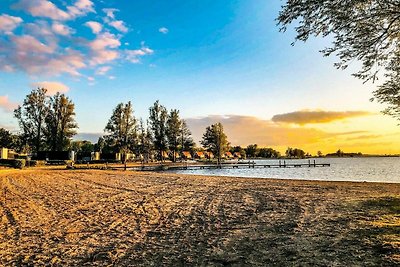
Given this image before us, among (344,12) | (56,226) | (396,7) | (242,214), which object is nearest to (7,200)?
(56,226)

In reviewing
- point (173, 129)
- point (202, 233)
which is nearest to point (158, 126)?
point (173, 129)

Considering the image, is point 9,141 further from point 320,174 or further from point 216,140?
point 320,174

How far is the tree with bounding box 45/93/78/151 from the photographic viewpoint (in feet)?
242

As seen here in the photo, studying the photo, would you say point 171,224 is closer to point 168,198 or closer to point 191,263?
point 191,263

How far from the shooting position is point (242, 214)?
1141 centimetres

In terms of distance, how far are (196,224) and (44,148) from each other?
76887mm

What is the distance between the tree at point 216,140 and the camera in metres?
118

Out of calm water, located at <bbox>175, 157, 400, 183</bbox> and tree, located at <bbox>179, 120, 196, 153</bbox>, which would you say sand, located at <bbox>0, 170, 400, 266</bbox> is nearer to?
calm water, located at <bbox>175, 157, 400, 183</bbox>

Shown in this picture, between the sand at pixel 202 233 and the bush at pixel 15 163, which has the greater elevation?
the bush at pixel 15 163

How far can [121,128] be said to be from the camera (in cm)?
8881

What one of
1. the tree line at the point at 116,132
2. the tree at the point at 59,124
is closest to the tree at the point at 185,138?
the tree line at the point at 116,132

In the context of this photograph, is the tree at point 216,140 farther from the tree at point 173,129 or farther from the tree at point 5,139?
the tree at point 5,139

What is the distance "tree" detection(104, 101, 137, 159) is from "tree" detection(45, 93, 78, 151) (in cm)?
1427

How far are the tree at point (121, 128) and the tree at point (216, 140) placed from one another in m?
38.3
